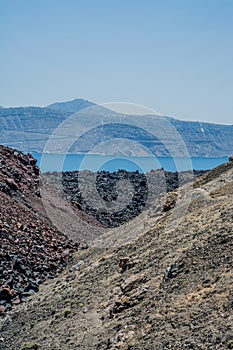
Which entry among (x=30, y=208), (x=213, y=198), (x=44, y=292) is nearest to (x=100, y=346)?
(x=44, y=292)

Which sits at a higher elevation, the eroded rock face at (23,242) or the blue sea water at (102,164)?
the eroded rock face at (23,242)

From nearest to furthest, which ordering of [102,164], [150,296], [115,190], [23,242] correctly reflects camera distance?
[150,296] → [23,242] → [115,190] → [102,164]

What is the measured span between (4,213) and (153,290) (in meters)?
10.5

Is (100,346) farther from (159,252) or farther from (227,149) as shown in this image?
(227,149)

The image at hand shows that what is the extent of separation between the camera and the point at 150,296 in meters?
9.93

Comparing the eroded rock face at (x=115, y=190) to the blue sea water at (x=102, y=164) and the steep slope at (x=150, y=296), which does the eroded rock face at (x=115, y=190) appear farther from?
the steep slope at (x=150, y=296)

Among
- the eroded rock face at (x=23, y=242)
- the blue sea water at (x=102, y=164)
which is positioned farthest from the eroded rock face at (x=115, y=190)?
the eroded rock face at (x=23, y=242)

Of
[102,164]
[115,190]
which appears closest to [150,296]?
[115,190]

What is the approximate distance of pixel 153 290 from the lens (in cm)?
1015

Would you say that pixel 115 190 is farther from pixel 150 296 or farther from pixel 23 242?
pixel 150 296

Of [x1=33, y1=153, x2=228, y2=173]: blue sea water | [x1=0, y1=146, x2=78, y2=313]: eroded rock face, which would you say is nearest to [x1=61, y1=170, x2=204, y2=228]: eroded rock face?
[x1=33, y1=153, x2=228, y2=173]: blue sea water

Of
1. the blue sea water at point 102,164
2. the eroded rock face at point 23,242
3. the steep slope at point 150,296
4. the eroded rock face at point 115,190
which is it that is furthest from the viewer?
the blue sea water at point 102,164

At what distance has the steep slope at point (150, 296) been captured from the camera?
8281mm

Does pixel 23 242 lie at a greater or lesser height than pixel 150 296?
lesser
